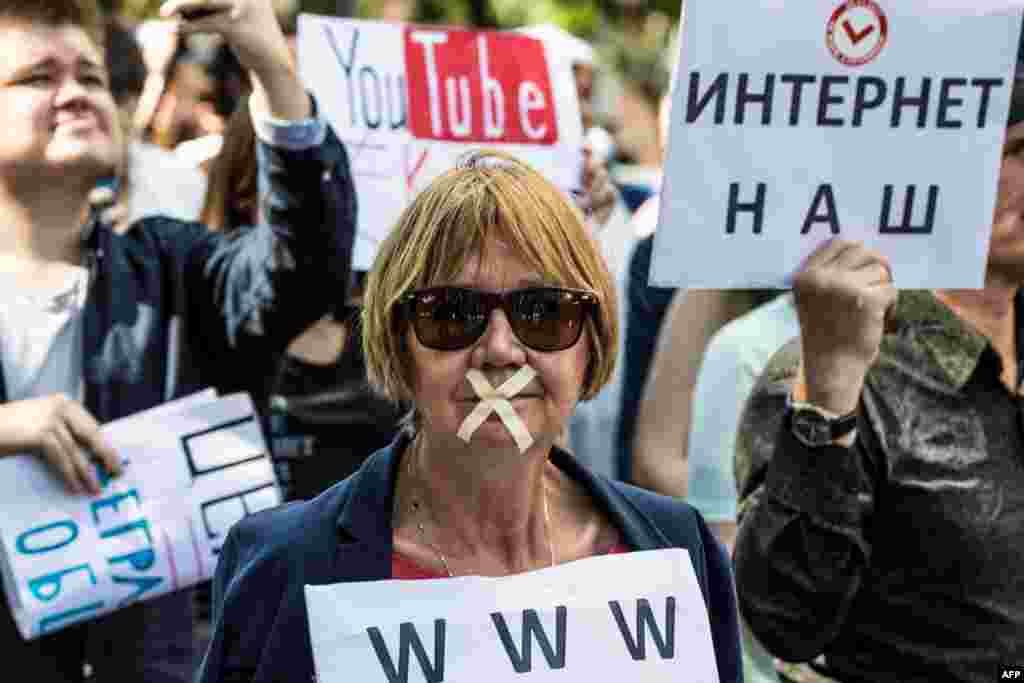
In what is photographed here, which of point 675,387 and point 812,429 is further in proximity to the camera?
point 675,387

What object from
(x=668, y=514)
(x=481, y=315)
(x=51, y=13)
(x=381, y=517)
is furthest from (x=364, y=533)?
(x=51, y=13)

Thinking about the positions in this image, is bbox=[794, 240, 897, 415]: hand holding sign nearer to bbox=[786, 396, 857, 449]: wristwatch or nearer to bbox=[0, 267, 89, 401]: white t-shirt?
bbox=[786, 396, 857, 449]: wristwatch

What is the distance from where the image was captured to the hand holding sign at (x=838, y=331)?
2729 mm

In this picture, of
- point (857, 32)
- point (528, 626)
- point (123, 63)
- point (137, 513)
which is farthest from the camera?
point (123, 63)

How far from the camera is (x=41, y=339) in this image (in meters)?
3.35

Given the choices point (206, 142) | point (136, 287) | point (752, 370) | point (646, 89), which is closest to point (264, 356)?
point (136, 287)

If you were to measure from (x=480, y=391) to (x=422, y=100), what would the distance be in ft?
8.04

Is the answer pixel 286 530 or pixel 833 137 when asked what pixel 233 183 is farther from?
pixel 286 530

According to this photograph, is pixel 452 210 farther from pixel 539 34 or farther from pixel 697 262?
pixel 539 34

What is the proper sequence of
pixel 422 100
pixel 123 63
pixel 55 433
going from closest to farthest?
pixel 55 433 < pixel 422 100 < pixel 123 63

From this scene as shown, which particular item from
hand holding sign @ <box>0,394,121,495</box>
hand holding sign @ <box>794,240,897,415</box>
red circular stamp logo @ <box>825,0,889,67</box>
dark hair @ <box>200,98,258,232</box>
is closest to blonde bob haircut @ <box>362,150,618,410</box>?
hand holding sign @ <box>794,240,897,415</box>

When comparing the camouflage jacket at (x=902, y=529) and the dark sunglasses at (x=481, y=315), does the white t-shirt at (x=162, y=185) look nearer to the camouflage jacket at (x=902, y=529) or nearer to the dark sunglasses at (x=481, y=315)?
the camouflage jacket at (x=902, y=529)

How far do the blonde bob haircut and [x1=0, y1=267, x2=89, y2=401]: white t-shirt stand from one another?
1.03 metres

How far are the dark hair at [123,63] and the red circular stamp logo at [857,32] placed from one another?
11.0 ft
